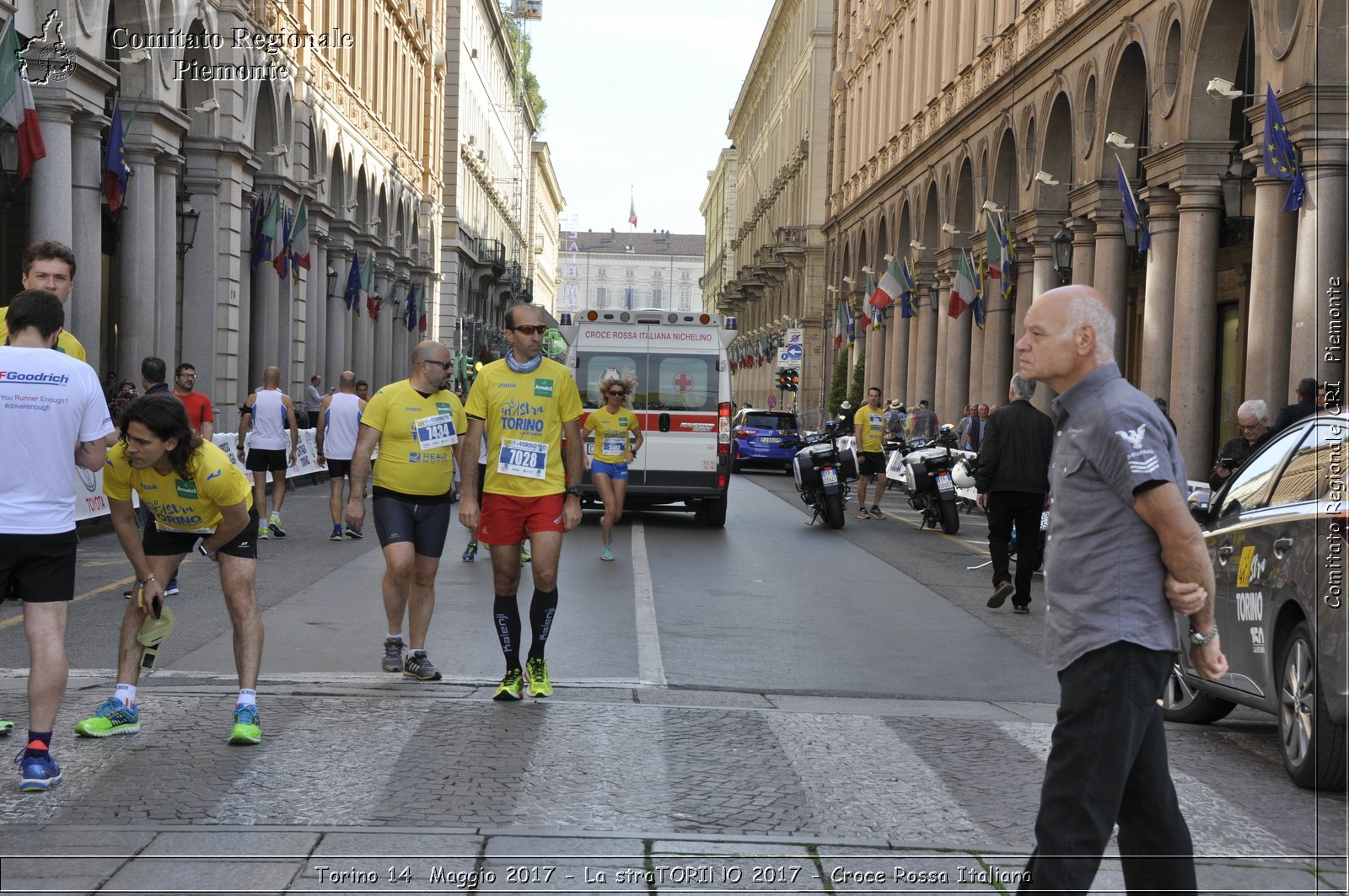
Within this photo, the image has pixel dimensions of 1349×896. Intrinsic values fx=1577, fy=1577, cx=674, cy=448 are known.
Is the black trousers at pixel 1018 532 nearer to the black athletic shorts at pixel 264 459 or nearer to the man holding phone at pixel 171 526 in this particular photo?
the man holding phone at pixel 171 526

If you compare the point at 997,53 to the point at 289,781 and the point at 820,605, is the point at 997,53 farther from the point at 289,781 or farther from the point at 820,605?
the point at 289,781

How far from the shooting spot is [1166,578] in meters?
3.96

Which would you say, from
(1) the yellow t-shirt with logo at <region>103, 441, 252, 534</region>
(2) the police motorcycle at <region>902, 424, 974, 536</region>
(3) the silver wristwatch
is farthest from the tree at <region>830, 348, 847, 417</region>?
(3) the silver wristwatch

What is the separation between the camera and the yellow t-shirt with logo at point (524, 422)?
8.00 m

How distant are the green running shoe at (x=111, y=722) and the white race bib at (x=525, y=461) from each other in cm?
216

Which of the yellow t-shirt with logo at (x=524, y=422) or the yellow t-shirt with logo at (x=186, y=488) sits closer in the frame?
the yellow t-shirt with logo at (x=186, y=488)

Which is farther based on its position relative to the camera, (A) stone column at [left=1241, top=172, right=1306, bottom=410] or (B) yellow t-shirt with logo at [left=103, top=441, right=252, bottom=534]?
(A) stone column at [left=1241, top=172, right=1306, bottom=410]

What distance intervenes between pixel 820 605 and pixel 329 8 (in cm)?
3015

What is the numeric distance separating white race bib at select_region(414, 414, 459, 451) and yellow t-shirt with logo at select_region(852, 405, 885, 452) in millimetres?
15997

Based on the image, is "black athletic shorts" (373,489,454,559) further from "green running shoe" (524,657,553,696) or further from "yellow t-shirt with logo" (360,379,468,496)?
"green running shoe" (524,657,553,696)

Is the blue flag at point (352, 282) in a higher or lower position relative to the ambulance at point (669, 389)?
higher

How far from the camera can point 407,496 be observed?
28.6 feet

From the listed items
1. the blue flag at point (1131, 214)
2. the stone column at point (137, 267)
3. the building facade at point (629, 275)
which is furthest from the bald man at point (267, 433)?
the building facade at point (629, 275)

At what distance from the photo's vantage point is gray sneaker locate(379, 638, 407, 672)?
871 cm
